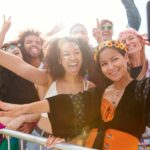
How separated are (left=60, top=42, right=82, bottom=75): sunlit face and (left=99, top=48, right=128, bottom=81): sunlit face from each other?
0.15 meters

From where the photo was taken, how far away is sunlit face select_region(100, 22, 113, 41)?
1487 mm

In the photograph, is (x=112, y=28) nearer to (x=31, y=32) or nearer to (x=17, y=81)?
(x=31, y=32)

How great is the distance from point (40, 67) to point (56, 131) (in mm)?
282

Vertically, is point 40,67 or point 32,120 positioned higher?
point 40,67

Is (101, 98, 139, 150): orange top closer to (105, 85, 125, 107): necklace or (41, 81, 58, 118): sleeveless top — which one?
(105, 85, 125, 107): necklace

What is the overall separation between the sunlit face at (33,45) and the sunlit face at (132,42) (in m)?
0.41

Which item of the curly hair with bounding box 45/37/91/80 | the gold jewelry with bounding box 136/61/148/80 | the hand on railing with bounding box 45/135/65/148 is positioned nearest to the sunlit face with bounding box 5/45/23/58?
the curly hair with bounding box 45/37/91/80

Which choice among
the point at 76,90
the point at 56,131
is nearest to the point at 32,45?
the point at 76,90

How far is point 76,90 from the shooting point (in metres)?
1.56

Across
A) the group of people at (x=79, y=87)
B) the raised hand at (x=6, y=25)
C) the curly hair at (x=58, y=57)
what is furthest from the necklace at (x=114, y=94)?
the raised hand at (x=6, y=25)

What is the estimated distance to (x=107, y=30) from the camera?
1502 mm

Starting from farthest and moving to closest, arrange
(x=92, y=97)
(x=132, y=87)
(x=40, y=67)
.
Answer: (x=40, y=67) < (x=92, y=97) < (x=132, y=87)

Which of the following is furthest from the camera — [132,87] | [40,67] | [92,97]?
[40,67]

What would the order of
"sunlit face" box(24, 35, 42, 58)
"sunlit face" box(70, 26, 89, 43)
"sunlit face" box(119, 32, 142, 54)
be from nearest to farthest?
"sunlit face" box(119, 32, 142, 54), "sunlit face" box(70, 26, 89, 43), "sunlit face" box(24, 35, 42, 58)
